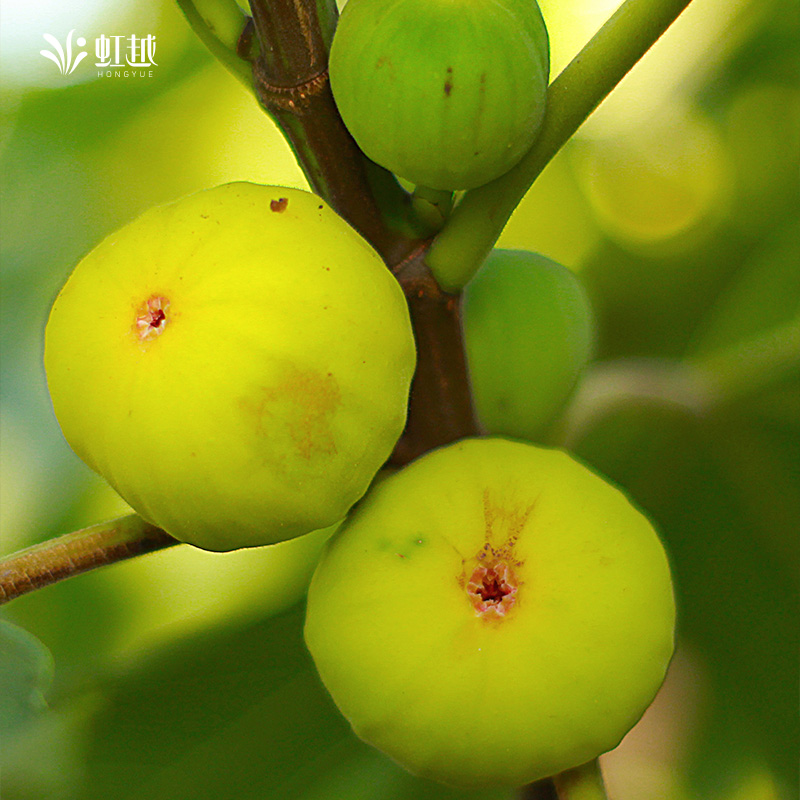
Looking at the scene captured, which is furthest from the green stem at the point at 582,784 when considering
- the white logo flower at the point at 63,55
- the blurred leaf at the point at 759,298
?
the white logo flower at the point at 63,55

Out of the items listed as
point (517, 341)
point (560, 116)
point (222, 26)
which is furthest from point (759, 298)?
point (222, 26)

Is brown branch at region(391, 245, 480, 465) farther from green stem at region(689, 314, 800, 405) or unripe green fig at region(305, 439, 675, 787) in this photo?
green stem at region(689, 314, 800, 405)

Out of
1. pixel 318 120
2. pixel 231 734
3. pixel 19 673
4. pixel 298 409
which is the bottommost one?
pixel 231 734

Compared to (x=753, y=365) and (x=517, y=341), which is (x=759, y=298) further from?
(x=517, y=341)

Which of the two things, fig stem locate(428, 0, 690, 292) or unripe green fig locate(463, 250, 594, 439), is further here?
unripe green fig locate(463, 250, 594, 439)

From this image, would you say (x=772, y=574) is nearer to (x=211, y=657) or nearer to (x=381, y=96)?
(x=211, y=657)

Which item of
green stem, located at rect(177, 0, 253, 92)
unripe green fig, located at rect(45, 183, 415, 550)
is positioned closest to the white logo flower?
green stem, located at rect(177, 0, 253, 92)
